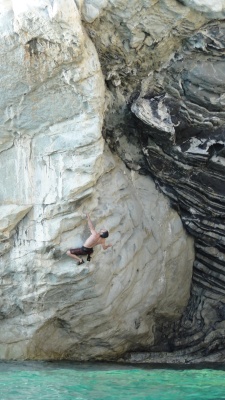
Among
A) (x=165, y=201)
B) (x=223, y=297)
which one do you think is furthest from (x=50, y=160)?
(x=223, y=297)

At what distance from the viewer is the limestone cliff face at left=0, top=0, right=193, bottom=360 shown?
8.23 m

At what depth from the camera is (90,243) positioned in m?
8.87

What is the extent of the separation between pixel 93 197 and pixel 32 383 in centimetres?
237

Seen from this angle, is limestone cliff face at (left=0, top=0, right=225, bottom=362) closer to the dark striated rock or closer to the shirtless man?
the dark striated rock

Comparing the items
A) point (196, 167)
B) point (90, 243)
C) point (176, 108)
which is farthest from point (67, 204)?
point (196, 167)

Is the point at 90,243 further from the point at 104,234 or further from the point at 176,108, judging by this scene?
the point at 176,108

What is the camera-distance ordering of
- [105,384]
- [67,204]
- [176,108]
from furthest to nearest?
1. [176,108]
2. [67,204]
3. [105,384]

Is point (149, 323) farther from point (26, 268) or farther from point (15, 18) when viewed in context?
point (15, 18)

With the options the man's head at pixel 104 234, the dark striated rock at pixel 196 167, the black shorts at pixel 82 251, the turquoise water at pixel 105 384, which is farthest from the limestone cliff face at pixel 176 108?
the turquoise water at pixel 105 384

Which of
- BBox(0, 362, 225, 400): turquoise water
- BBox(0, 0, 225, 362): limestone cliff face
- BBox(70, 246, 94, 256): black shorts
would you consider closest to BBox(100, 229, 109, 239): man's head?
BBox(70, 246, 94, 256): black shorts

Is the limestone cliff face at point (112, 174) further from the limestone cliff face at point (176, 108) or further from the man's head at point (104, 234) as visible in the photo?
the man's head at point (104, 234)

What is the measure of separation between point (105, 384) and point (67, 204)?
7.04 ft

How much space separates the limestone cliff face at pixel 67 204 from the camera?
27.0ft

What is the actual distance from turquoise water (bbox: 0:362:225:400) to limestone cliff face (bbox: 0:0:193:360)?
81cm
